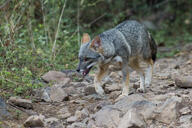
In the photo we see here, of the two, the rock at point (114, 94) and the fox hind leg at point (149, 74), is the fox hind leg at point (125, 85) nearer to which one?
the rock at point (114, 94)

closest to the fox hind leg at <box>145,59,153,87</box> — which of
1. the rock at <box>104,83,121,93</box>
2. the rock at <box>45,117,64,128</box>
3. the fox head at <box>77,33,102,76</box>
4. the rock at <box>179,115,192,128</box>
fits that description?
the rock at <box>104,83,121,93</box>

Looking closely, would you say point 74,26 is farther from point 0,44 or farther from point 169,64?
point 0,44

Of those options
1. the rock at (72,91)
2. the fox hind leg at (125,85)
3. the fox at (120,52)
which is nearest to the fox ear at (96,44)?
the fox at (120,52)

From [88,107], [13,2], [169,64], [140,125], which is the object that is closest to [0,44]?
[13,2]

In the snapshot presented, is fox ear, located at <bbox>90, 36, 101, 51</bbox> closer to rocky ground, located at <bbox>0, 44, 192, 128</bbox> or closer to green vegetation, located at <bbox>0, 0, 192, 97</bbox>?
rocky ground, located at <bbox>0, 44, 192, 128</bbox>

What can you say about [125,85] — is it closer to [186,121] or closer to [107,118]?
[107,118]

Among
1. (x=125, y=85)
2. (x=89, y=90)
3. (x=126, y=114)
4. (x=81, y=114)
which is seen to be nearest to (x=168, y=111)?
(x=126, y=114)

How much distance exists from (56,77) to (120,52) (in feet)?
5.99

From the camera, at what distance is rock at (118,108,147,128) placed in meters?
5.30

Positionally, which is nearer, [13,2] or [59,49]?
[13,2]

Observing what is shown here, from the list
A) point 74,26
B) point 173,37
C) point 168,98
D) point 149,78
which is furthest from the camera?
point 173,37

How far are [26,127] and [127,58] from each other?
114 inches

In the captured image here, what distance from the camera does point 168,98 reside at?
6.19 metres

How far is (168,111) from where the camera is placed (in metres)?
5.79
